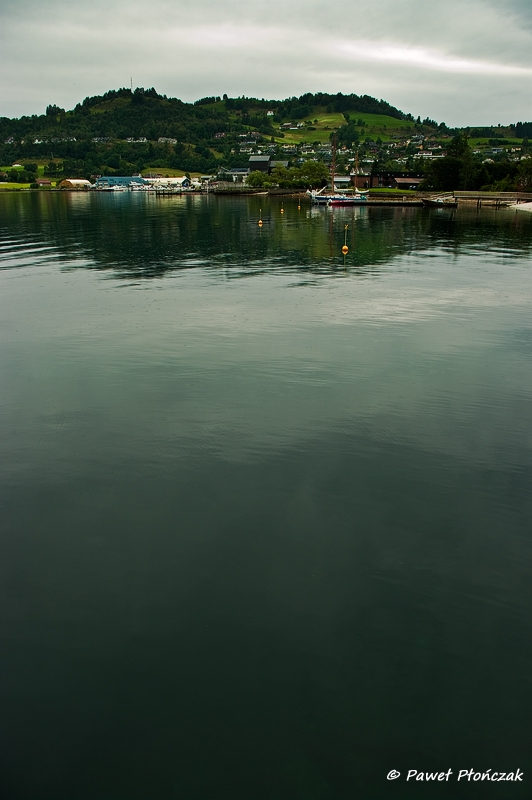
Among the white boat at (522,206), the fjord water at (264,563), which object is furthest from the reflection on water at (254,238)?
the fjord water at (264,563)

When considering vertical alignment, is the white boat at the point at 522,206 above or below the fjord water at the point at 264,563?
above

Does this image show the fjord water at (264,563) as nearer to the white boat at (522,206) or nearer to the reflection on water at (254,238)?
the reflection on water at (254,238)

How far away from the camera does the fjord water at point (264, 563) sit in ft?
26.2

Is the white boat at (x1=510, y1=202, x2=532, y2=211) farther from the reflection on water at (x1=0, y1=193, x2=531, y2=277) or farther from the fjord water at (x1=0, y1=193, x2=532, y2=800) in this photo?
the fjord water at (x1=0, y1=193, x2=532, y2=800)

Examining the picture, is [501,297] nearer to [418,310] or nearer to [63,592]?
[418,310]

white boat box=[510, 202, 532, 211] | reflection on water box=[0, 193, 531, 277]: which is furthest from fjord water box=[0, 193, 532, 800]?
white boat box=[510, 202, 532, 211]

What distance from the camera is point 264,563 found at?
37.6 ft

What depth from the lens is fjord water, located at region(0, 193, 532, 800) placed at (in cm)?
800

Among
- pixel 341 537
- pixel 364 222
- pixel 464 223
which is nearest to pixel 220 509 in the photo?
pixel 341 537

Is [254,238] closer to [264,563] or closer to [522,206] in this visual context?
[264,563]

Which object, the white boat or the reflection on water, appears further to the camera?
the white boat

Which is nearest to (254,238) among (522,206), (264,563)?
(264,563)

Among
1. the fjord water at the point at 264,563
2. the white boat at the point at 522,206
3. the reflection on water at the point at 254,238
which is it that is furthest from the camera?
the white boat at the point at 522,206

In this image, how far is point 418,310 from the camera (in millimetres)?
32844
